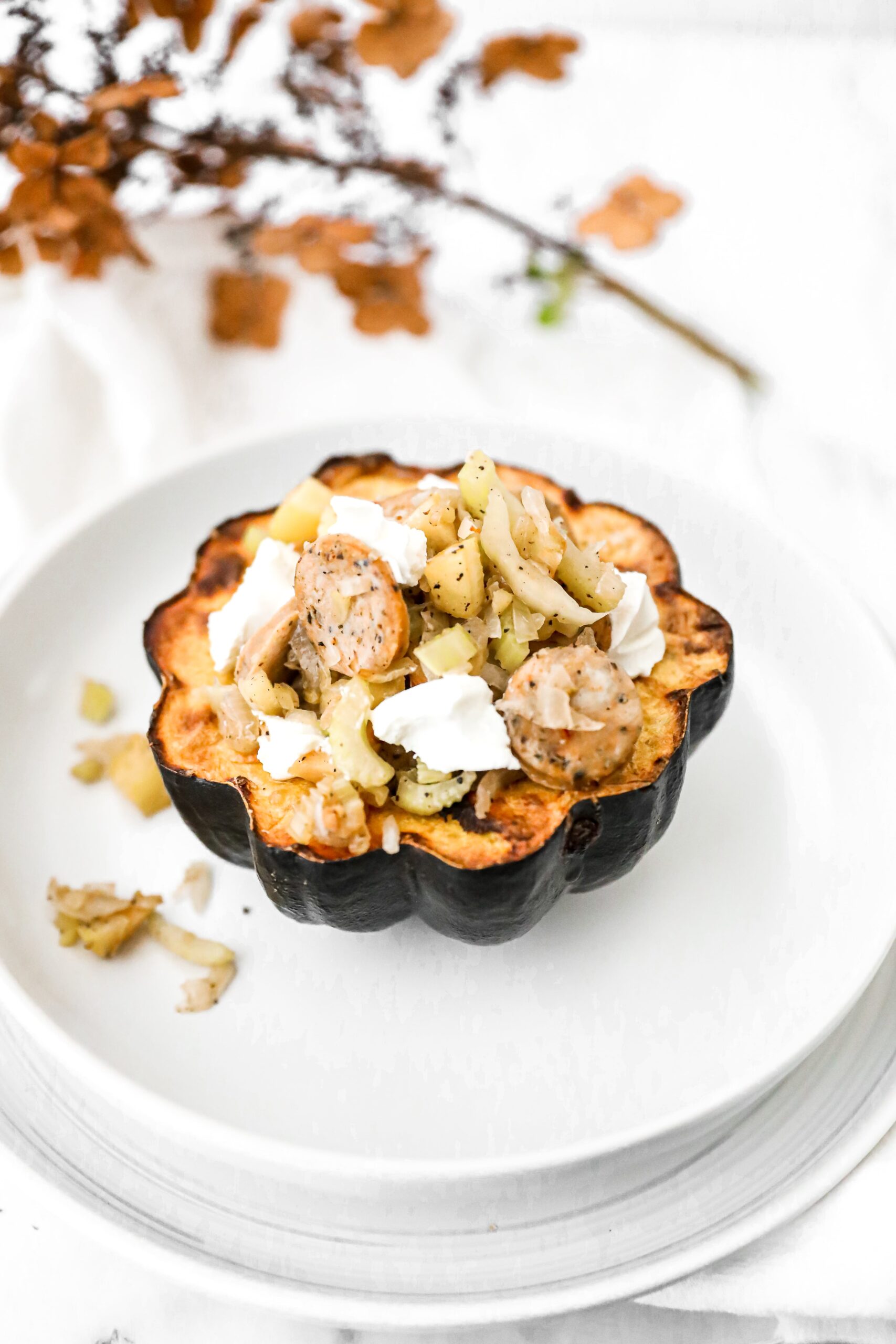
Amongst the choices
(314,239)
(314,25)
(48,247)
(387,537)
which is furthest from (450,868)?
(314,25)

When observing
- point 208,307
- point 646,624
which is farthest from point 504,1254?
point 208,307

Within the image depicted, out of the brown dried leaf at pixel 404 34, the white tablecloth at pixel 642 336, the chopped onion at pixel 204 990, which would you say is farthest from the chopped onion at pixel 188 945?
the brown dried leaf at pixel 404 34

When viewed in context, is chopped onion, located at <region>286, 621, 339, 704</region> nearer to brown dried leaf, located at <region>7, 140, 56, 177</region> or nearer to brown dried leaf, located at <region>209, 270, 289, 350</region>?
brown dried leaf, located at <region>7, 140, 56, 177</region>

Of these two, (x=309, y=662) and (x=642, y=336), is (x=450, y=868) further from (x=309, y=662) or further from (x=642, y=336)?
(x=642, y=336)

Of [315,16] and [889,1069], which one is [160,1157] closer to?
[889,1069]

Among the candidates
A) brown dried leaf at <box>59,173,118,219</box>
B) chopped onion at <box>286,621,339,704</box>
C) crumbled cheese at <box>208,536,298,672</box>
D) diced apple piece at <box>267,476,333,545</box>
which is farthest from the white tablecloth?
chopped onion at <box>286,621,339,704</box>

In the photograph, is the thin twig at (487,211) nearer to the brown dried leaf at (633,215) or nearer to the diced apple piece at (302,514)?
the brown dried leaf at (633,215)
